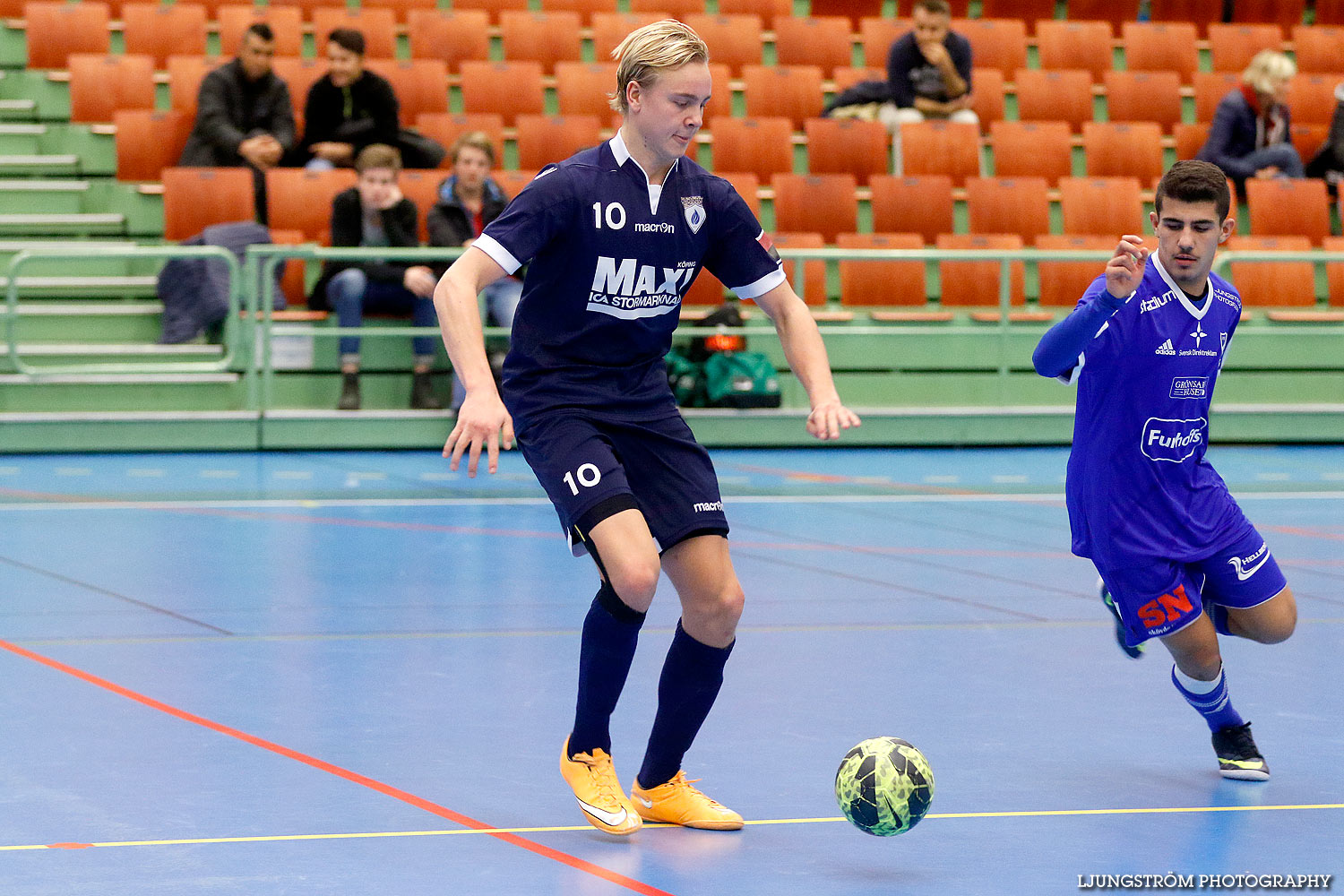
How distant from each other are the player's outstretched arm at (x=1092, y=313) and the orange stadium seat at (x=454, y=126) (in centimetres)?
876

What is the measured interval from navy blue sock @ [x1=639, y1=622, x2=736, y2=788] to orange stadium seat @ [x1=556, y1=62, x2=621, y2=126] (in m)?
9.76

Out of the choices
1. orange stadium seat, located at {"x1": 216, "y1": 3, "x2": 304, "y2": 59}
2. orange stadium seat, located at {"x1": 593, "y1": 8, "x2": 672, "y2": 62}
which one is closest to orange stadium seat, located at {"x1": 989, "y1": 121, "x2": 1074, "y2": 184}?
orange stadium seat, located at {"x1": 593, "y1": 8, "x2": 672, "y2": 62}

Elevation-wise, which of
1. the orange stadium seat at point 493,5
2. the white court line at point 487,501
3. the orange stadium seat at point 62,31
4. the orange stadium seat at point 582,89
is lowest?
the white court line at point 487,501

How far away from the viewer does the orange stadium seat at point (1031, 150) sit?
13820mm

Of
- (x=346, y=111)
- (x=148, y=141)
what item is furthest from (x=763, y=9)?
(x=148, y=141)

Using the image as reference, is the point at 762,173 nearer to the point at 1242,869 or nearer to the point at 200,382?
the point at 200,382

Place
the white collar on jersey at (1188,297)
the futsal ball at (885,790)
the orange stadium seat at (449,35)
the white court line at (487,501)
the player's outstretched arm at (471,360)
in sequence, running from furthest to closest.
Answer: the orange stadium seat at (449,35) → the white court line at (487,501) → the white collar on jersey at (1188,297) → the futsal ball at (885,790) → the player's outstretched arm at (471,360)

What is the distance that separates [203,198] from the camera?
38.3ft

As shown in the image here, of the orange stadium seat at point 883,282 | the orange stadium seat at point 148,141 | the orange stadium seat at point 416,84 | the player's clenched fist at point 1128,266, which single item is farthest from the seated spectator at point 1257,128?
the player's clenched fist at point 1128,266

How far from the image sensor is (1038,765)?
178 inches

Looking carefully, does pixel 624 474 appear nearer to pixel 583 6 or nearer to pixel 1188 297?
pixel 1188 297

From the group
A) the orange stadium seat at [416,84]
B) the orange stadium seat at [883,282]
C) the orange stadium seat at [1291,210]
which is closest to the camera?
the orange stadium seat at [883,282]

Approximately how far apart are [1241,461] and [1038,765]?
776 cm

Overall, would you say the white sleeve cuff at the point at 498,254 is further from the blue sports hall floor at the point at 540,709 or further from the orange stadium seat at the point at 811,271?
the orange stadium seat at the point at 811,271
